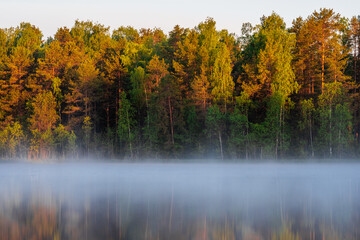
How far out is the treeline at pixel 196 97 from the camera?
2135 inches

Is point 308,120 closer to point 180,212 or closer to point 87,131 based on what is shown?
point 87,131

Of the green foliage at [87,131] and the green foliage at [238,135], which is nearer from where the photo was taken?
the green foliage at [238,135]

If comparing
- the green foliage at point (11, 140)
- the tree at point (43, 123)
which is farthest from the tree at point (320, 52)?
the green foliage at point (11, 140)

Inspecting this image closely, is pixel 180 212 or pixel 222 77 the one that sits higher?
pixel 222 77

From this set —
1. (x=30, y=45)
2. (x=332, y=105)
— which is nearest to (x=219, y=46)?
(x=332, y=105)

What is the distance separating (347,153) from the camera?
172 ft

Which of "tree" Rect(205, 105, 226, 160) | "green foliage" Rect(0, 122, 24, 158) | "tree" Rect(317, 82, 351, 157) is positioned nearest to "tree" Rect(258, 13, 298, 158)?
"tree" Rect(317, 82, 351, 157)

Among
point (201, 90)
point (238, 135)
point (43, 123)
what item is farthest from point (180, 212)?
point (43, 123)

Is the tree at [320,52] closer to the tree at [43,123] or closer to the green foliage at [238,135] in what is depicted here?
the green foliage at [238,135]

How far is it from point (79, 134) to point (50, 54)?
1169 centimetres

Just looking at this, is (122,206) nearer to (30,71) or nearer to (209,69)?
(209,69)

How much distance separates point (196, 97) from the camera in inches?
2233

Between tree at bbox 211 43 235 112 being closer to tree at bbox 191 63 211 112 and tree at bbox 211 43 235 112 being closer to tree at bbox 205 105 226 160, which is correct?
tree at bbox 191 63 211 112

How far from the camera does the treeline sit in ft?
178
